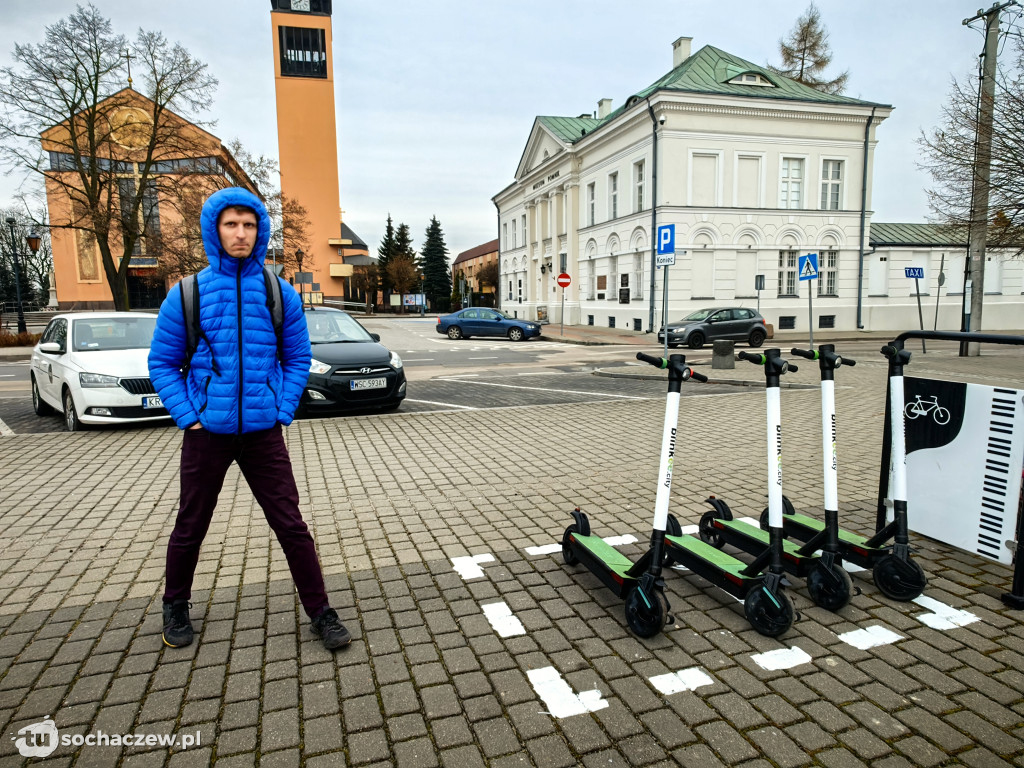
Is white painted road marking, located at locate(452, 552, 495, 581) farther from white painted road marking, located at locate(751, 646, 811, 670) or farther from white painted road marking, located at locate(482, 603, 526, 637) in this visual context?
white painted road marking, located at locate(751, 646, 811, 670)

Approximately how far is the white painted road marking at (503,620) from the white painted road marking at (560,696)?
350 millimetres

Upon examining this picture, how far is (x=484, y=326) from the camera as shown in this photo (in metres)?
29.3

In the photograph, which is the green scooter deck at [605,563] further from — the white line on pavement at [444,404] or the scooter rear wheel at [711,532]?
the white line on pavement at [444,404]

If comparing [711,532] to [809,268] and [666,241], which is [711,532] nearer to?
[666,241]

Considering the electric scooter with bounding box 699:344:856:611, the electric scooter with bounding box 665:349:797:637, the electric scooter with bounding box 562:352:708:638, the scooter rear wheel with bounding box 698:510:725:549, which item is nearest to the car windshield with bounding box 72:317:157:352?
the scooter rear wheel with bounding box 698:510:725:549

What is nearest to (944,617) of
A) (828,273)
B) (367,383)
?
(367,383)

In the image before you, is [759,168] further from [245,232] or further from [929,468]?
[245,232]

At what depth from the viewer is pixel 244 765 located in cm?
225

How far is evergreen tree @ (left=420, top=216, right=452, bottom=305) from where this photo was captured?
85.2m

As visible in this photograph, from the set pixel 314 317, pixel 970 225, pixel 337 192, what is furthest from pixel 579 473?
pixel 337 192

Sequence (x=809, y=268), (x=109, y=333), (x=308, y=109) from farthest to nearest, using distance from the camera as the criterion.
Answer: (x=308, y=109) → (x=809, y=268) → (x=109, y=333)

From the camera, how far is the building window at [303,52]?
63406 mm

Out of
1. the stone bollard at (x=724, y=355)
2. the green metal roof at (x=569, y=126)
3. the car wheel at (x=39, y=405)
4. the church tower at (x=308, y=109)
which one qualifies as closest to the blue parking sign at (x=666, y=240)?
the stone bollard at (x=724, y=355)

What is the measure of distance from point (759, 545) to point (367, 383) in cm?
660
